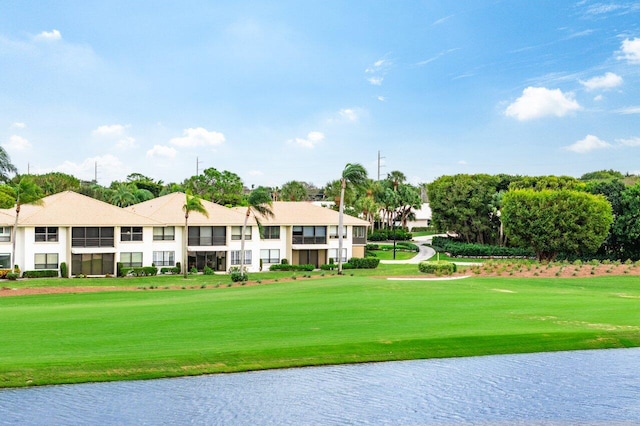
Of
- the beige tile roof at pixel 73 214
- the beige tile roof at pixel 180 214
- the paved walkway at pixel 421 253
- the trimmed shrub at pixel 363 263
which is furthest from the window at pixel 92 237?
the paved walkway at pixel 421 253

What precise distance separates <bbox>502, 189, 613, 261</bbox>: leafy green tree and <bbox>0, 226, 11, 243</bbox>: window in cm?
5838

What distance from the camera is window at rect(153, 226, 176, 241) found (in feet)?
224

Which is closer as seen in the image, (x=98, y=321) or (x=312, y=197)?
(x=98, y=321)

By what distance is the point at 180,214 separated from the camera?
7069 cm

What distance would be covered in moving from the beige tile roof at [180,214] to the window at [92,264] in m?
6.58

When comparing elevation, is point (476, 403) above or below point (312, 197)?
below

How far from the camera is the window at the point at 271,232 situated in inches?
2948

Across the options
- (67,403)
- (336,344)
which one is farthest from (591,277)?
(67,403)

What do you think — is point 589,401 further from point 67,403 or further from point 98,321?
point 98,321

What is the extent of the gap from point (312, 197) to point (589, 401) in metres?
173

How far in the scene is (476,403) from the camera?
17047mm

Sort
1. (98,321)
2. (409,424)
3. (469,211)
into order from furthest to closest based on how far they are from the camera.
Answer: (469,211) → (98,321) → (409,424)

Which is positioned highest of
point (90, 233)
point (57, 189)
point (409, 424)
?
point (57, 189)

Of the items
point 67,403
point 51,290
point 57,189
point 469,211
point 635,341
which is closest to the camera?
point 67,403
